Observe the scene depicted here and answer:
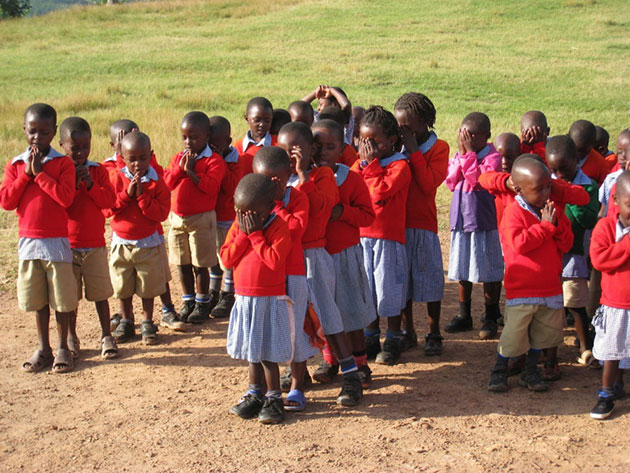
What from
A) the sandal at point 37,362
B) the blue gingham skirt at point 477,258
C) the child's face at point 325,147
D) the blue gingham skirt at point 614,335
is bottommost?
the sandal at point 37,362

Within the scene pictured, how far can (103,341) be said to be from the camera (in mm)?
5617


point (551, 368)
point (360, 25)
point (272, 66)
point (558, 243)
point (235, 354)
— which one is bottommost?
point (551, 368)

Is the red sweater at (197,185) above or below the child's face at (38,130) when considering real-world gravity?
below

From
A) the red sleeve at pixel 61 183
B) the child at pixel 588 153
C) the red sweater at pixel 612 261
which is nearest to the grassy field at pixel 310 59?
the red sleeve at pixel 61 183

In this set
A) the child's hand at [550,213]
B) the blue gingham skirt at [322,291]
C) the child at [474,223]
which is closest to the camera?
the child's hand at [550,213]

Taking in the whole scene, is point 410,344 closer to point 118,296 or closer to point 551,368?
point 551,368

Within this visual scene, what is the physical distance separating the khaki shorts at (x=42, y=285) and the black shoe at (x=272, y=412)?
172cm

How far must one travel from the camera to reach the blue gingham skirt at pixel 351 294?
4.93m

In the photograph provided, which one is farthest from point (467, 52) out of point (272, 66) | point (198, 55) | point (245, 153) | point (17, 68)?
point (245, 153)

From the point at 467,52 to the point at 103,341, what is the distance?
18.8 metres

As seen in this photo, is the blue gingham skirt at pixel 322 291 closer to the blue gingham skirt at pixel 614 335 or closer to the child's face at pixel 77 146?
the blue gingham skirt at pixel 614 335

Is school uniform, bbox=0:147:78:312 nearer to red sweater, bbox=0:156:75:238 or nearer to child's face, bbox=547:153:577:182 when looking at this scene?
red sweater, bbox=0:156:75:238

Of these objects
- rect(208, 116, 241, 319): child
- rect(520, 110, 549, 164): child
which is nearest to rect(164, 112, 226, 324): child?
rect(208, 116, 241, 319): child

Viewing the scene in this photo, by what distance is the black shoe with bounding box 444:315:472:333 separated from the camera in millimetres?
5941
